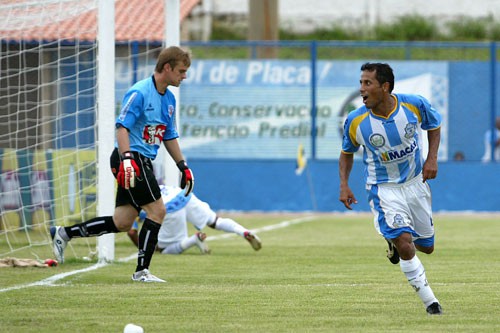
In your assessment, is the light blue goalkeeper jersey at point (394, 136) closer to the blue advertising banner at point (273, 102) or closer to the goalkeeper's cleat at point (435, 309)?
the goalkeeper's cleat at point (435, 309)

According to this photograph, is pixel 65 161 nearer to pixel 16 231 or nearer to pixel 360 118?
pixel 16 231

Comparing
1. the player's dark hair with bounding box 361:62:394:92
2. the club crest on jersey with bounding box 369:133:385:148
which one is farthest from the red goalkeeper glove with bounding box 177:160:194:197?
the player's dark hair with bounding box 361:62:394:92

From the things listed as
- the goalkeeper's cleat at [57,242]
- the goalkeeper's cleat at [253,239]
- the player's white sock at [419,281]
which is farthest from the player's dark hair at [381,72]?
the goalkeeper's cleat at [253,239]

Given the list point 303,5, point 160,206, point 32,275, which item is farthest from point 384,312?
point 303,5

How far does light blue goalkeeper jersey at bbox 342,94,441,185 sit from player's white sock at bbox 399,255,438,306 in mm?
763

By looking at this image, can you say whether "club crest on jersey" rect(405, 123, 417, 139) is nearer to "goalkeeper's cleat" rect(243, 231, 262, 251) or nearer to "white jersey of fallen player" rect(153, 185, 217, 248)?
"goalkeeper's cleat" rect(243, 231, 262, 251)

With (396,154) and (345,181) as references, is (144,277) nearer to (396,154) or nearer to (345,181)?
(345,181)

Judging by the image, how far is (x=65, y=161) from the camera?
54.3 ft

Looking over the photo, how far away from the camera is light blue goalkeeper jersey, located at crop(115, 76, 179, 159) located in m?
10.3

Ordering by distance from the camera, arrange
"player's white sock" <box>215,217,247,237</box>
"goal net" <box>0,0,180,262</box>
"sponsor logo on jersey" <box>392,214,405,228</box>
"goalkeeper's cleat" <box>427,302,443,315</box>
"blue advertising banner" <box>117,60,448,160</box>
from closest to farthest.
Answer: "goalkeeper's cleat" <box>427,302,443,315</box> < "sponsor logo on jersey" <box>392,214,405,228</box> < "player's white sock" <box>215,217,247,237</box> < "goal net" <box>0,0,180,262</box> < "blue advertising banner" <box>117,60,448,160</box>

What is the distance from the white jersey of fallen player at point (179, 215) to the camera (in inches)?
531

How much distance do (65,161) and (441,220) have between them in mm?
7388

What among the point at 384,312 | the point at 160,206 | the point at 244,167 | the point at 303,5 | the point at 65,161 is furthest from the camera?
the point at 303,5

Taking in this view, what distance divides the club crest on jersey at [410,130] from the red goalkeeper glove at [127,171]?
2590 millimetres
